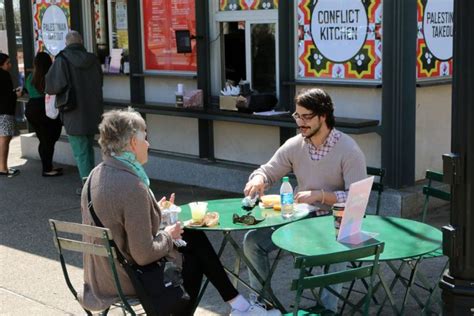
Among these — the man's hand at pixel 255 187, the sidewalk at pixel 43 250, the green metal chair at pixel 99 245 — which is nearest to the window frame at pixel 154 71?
the sidewalk at pixel 43 250

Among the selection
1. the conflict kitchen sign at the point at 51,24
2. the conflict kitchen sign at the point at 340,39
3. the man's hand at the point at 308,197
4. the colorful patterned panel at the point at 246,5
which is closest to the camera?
the man's hand at the point at 308,197

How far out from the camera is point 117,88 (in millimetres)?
10047

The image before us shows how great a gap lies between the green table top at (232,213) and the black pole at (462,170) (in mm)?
1569

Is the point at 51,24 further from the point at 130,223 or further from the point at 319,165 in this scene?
the point at 130,223

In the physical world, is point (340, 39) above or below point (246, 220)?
above

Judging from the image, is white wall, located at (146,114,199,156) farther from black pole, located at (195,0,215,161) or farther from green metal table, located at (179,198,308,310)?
green metal table, located at (179,198,308,310)

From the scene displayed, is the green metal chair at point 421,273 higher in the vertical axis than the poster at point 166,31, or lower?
lower

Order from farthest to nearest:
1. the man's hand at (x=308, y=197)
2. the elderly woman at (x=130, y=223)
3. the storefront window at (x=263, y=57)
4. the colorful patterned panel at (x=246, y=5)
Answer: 1. the storefront window at (x=263, y=57)
2. the colorful patterned panel at (x=246, y=5)
3. the man's hand at (x=308, y=197)
4. the elderly woman at (x=130, y=223)

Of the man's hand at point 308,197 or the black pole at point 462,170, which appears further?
the man's hand at point 308,197

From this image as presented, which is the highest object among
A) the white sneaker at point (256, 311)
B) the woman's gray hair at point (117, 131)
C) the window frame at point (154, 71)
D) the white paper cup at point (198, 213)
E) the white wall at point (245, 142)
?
the window frame at point (154, 71)

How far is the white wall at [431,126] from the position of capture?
736 cm

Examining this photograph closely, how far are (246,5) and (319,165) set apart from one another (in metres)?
3.84

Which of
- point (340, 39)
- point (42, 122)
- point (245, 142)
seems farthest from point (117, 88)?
point (340, 39)

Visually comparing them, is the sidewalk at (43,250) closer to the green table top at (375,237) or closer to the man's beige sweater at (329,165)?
the green table top at (375,237)
